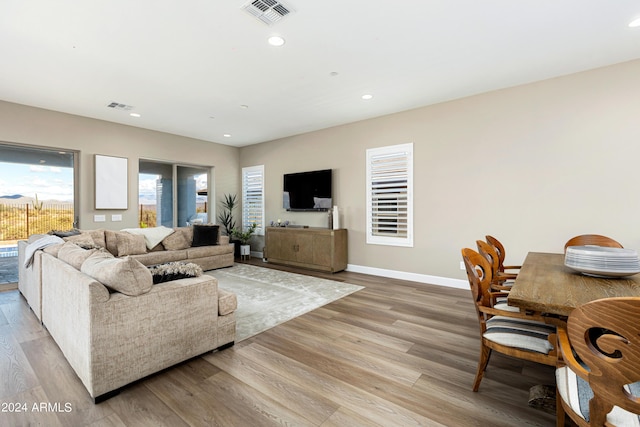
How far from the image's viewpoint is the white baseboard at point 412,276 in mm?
4336

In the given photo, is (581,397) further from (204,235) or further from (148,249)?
(148,249)

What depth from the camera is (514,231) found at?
3.89m

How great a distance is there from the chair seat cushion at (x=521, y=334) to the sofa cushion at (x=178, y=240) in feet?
17.1

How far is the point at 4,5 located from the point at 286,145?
4.60m

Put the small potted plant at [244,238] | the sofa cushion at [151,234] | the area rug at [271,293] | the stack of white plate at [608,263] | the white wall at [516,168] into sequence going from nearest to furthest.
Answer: the stack of white plate at [608,263], the area rug at [271,293], the white wall at [516,168], the sofa cushion at [151,234], the small potted plant at [244,238]

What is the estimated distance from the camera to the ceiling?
2.38 meters

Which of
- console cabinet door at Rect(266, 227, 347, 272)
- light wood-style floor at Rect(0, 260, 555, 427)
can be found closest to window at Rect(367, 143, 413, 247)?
console cabinet door at Rect(266, 227, 347, 272)

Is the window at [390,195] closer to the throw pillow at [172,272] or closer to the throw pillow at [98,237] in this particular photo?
the throw pillow at [172,272]

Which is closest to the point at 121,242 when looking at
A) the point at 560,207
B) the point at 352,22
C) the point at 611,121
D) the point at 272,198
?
the point at 272,198

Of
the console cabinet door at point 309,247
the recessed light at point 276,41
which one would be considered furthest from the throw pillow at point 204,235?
the recessed light at point 276,41

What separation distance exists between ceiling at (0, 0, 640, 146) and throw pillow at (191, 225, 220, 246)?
2.31 m

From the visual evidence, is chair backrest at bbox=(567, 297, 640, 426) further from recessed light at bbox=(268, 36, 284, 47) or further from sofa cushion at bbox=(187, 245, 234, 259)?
sofa cushion at bbox=(187, 245, 234, 259)

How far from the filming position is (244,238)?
6914mm

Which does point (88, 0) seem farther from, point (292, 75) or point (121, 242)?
point (121, 242)
